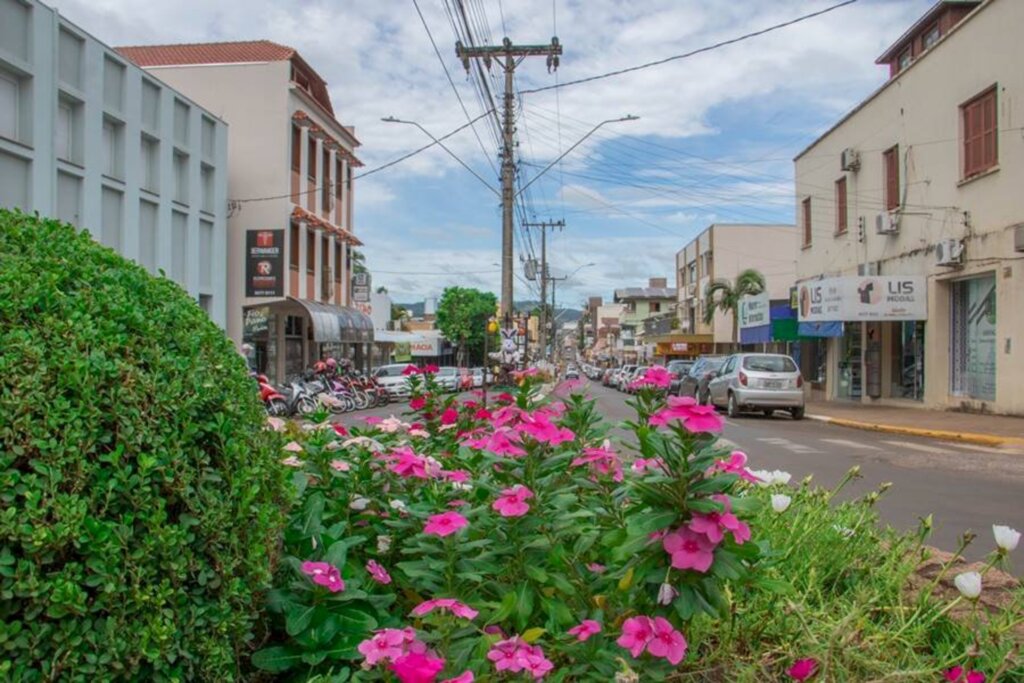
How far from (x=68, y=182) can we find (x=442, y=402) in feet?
57.6

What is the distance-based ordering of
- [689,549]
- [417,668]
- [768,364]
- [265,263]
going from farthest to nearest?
[265,263]
[768,364]
[689,549]
[417,668]

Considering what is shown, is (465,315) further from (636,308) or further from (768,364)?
(768,364)

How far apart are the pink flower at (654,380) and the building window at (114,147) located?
20929 mm

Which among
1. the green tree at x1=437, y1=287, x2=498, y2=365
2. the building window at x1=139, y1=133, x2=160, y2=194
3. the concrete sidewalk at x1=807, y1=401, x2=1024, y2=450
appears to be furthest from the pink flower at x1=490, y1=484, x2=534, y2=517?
the green tree at x1=437, y1=287, x2=498, y2=365

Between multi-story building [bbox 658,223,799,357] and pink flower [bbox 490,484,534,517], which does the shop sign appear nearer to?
pink flower [bbox 490,484,534,517]

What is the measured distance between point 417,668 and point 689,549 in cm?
76

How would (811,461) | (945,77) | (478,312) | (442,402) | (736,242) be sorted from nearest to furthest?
(442,402) < (811,461) < (945,77) < (736,242) < (478,312)

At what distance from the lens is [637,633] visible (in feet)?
7.05

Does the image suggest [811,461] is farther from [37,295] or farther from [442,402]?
[37,295]

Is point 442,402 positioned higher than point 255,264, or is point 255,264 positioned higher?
point 255,264

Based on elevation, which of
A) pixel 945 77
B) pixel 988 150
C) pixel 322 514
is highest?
pixel 945 77

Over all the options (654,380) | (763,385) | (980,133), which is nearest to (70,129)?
(763,385)

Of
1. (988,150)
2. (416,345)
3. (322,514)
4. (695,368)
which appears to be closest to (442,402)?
(322,514)

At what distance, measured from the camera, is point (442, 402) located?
4.70m
